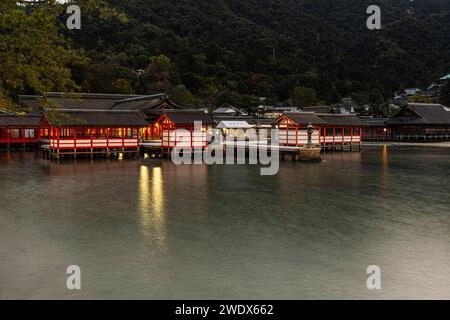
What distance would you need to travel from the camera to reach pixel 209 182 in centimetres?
2625

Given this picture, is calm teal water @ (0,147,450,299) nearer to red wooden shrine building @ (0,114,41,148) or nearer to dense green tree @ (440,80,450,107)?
red wooden shrine building @ (0,114,41,148)

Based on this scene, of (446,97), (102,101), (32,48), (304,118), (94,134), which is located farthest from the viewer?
(446,97)

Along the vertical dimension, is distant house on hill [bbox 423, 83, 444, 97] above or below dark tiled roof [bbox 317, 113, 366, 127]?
above

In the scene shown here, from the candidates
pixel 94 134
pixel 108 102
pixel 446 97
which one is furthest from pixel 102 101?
pixel 446 97

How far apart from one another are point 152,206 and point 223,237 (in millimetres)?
5809

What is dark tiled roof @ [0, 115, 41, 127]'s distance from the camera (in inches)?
2046

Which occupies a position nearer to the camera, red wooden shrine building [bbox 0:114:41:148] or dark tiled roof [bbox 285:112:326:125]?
dark tiled roof [bbox 285:112:326:125]

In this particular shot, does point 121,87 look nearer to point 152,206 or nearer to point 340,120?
point 340,120

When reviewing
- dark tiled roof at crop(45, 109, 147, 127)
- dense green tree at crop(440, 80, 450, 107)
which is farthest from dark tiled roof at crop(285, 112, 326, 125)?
dense green tree at crop(440, 80, 450, 107)

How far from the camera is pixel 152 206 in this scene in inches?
735

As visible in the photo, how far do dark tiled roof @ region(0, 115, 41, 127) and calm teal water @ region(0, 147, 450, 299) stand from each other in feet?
92.6

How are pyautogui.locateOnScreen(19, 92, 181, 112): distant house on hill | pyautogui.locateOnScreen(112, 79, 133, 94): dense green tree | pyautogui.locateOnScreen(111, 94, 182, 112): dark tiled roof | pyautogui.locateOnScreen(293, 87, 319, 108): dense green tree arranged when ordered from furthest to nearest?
1. pyautogui.locateOnScreen(293, 87, 319, 108): dense green tree
2. pyautogui.locateOnScreen(112, 79, 133, 94): dense green tree
3. pyautogui.locateOnScreen(19, 92, 181, 112): distant house on hill
4. pyautogui.locateOnScreen(111, 94, 182, 112): dark tiled roof

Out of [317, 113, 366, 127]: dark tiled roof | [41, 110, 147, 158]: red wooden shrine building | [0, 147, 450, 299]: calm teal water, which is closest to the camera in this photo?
[0, 147, 450, 299]: calm teal water
